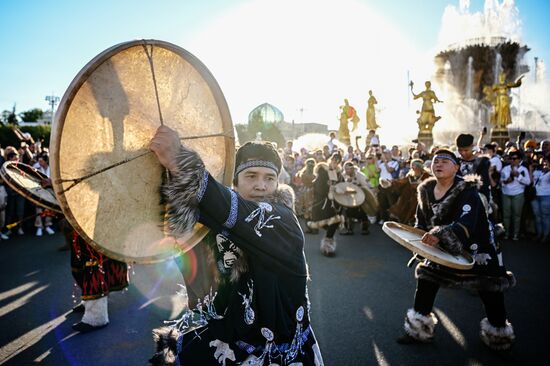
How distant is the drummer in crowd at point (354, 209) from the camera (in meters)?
8.70

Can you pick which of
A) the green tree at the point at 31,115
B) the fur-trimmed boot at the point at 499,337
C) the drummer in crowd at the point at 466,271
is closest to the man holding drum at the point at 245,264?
the drummer in crowd at the point at 466,271

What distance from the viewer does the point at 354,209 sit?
30.4ft

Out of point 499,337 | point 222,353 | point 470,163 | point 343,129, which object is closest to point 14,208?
Result: point 222,353

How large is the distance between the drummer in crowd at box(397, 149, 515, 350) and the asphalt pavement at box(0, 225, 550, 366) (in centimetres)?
21

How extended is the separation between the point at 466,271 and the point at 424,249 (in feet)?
3.01

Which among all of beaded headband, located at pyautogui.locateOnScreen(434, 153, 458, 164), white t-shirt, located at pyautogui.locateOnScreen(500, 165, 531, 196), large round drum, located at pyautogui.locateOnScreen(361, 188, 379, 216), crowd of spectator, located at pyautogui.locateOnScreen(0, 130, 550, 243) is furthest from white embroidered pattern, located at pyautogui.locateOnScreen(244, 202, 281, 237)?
white t-shirt, located at pyautogui.locateOnScreen(500, 165, 531, 196)

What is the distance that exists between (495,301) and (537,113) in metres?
51.9

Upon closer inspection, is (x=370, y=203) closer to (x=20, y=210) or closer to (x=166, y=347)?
(x=166, y=347)

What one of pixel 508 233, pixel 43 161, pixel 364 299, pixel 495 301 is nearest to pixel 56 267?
pixel 43 161

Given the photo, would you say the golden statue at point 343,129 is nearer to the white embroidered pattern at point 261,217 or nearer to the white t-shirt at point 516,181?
the white t-shirt at point 516,181

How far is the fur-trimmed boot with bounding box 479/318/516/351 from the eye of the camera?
11.5 ft

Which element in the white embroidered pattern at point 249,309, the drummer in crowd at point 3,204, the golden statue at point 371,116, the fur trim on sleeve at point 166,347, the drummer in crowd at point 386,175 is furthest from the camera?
the golden statue at point 371,116

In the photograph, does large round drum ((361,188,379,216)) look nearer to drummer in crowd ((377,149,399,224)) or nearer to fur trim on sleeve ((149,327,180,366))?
drummer in crowd ((377,149,399,224))

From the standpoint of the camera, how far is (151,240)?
139 centimetres
